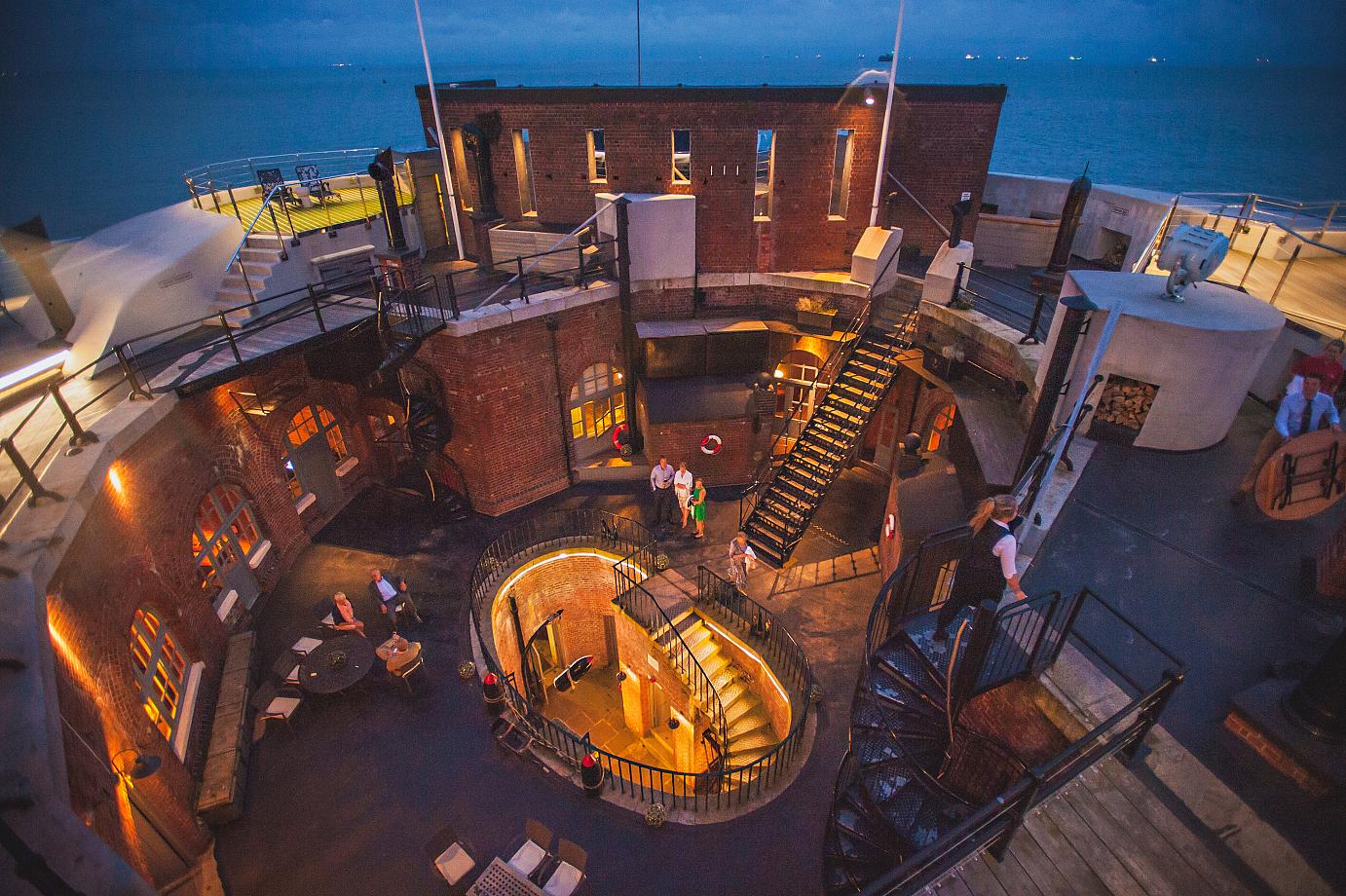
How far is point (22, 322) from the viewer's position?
10.3 m

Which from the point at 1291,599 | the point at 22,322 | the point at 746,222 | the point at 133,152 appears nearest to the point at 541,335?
the point at 746,222

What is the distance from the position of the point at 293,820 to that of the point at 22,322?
9.40m

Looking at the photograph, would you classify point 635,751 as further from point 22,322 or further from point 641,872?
point 22,322

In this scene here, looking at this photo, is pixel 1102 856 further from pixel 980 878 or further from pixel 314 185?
pixel 314 185

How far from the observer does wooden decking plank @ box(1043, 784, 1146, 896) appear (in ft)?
14.1

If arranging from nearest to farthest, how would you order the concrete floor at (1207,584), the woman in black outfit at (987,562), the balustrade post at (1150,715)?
1. the balustrade post at (1150,715)
2. the concrete floor at (1207,584)
3. the woman in black outfit at (987,562)

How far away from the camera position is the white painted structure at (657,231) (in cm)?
1391

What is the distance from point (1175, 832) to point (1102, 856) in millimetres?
624

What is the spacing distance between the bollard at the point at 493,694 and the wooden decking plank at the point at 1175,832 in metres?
7.68

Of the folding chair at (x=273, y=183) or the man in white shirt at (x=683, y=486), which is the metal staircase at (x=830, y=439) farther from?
the folding chair at (x=273, y=183)

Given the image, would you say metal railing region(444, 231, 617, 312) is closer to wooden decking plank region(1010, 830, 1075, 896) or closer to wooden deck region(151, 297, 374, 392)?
wooden deck region(151, 297, 374, 392)

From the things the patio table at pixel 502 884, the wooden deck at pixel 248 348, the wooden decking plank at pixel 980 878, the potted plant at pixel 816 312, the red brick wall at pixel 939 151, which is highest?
the red brick wall at pixel 939 151

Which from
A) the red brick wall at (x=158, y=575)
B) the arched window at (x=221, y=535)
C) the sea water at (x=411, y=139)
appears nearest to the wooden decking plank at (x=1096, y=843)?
the red brick wall at (x=158, y=575)

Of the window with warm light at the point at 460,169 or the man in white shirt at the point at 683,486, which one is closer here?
the man in white shirt at the point at 683,486
